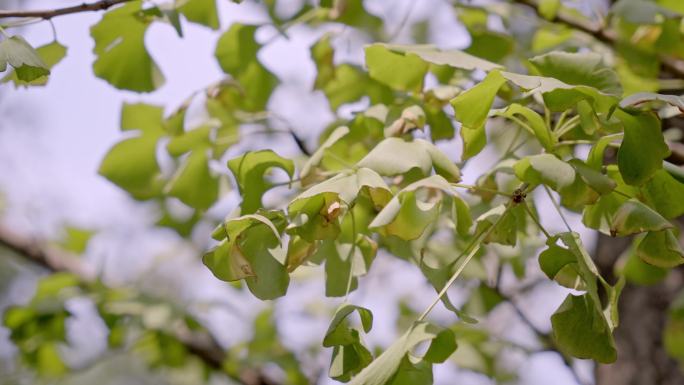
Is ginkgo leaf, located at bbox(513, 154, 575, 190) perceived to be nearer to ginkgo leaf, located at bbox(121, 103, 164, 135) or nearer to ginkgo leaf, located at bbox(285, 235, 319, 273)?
ginkgo leaf, located at bbox(285, 235, 319, 273)

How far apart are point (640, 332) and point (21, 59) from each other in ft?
3.76

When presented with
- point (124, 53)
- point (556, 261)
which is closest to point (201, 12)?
point (124, 53)

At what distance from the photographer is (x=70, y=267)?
1736mm

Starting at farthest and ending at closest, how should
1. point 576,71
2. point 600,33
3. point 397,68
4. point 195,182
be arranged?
1. point 600,33
2. point 195,182
3. point 397,68
4. point 576,71

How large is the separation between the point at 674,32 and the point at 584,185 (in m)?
0.56

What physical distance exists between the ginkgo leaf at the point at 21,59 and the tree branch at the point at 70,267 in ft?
2.96

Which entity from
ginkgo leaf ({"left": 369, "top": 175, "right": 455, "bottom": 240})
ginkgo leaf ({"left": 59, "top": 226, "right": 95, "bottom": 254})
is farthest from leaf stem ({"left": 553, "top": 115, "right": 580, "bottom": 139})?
ginkgo leaf ({"left": 59, "top": 226, "right": 95, "bottom": 254})

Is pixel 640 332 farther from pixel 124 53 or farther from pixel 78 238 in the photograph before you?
pixel 78 238

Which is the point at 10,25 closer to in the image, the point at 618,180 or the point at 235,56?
the point at 235,56

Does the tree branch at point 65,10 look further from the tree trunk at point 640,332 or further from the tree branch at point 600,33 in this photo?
the tree trunk at point 640,332

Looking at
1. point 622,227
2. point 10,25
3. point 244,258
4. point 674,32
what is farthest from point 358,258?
point 674,32

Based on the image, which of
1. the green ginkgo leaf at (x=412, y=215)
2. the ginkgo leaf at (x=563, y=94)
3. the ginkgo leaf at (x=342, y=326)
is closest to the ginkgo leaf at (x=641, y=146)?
the ginkgo leaf at (x=563, y=94)

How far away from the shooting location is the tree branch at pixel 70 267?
1604mm

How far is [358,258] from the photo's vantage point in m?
0.83
